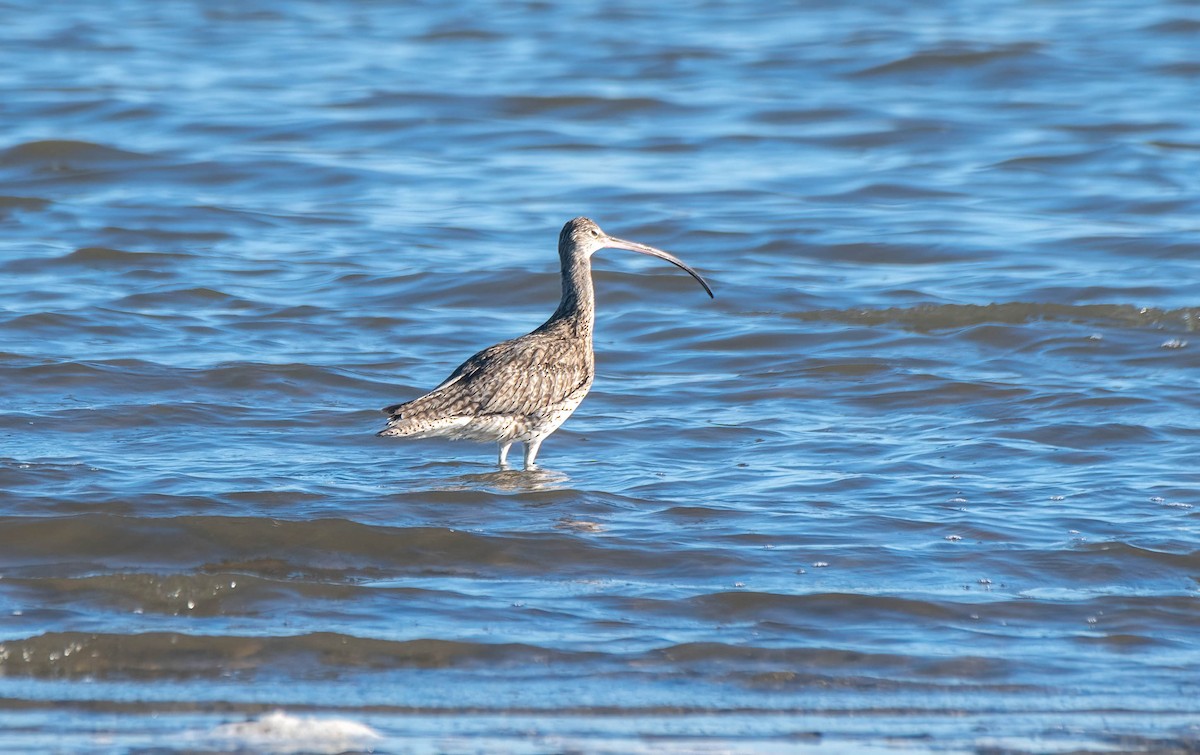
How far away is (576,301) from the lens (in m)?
9.30

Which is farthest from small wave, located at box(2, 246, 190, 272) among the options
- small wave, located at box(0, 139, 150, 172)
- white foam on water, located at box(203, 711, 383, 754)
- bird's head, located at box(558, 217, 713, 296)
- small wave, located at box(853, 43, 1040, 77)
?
small wave, located at box(853, 43, 1040, 77)

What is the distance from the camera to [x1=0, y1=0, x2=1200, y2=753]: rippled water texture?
18.4 feet

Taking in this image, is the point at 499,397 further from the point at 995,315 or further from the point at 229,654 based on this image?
the point at 995,315

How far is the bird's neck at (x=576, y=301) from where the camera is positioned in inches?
360

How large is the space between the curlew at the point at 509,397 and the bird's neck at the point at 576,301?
13cm

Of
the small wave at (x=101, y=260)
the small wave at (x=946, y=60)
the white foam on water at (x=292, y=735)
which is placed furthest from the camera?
the small wave at (x=946, y=60)

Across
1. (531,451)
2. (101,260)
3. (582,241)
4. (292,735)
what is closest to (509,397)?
(531,451)

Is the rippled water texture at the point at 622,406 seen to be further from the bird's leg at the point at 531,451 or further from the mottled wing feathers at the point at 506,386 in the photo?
the mottled wing feathers at the point at 506,386

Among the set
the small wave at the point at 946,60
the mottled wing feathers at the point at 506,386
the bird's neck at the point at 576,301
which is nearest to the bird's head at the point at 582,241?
the bird's neck at the point at 576,301

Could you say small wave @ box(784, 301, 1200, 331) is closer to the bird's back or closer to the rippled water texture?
the rippled water texture

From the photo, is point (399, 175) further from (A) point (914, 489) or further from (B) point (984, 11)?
(B) point (984, 11)

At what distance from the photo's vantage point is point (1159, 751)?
4.99 metres

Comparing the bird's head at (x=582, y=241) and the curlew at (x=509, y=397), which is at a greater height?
the bird's head at (x=582, y=241)

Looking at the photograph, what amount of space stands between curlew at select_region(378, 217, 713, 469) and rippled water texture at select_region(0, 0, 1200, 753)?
0.83 feet
